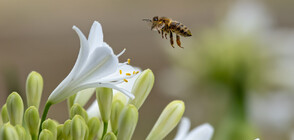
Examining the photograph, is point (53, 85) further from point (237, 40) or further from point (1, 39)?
point (237, 40)

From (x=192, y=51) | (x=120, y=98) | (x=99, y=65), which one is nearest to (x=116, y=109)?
(x=120, y=98)

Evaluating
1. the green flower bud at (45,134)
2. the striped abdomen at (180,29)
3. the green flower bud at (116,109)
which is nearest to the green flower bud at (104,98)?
the green flower bud at (116,109)

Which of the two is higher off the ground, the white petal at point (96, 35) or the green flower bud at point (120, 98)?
the white petal at point (96, 35)

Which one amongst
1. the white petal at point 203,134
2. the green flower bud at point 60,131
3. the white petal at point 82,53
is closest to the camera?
the white petal at point 82,53

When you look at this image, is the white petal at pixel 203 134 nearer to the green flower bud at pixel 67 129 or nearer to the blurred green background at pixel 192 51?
the green flower bud at pixel 67 129

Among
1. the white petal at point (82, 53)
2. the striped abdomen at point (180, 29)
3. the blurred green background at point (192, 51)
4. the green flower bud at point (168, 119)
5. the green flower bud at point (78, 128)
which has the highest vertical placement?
the blurred green background at point (192, 51)

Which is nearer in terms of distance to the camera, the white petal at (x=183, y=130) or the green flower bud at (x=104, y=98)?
the green flower bud at (x=104, y=98)

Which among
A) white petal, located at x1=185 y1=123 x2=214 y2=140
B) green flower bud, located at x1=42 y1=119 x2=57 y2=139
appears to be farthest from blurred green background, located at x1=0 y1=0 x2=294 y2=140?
white petal, located at x1=185 y1=123 x2=214 y2=140

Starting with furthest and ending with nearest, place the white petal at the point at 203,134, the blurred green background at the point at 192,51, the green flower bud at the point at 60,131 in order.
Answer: the blurred green background at the point at 192,51 < the white petal at the point at 203,134 < the green flower bud at the point at 60,131
